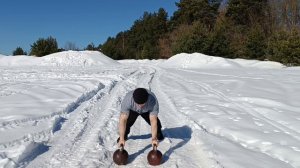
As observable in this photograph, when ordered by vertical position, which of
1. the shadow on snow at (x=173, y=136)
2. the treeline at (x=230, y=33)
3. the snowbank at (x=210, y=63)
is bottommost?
the shadow on snow at (x=173, y=136)

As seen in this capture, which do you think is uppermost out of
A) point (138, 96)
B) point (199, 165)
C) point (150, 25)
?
point (150, 25)

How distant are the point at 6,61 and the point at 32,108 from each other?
31.3 metres

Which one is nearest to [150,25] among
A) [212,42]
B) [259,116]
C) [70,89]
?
[212,42]

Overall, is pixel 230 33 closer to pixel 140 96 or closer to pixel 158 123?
pixel 158 123

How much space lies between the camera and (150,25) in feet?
212

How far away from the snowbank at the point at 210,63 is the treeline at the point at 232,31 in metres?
1.49

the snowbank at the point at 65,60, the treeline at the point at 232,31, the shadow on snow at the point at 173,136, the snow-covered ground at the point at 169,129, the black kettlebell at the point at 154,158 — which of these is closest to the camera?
the black kettlebell at the point at 154,158

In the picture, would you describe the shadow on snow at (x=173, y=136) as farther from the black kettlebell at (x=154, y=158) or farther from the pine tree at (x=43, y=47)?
the pine tree at (x=43, y=47)

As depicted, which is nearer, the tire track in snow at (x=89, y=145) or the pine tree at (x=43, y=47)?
the tire track in snow at (x=89, y=145)

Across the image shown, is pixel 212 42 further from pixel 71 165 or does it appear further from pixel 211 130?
pixel 71 165

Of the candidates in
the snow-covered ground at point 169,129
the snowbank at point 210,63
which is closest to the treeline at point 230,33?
the snowbank at point 210,63

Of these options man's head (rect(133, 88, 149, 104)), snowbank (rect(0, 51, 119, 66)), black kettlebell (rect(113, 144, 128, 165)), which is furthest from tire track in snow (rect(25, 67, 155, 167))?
snowbank (rect(0, 51, 119, 66))

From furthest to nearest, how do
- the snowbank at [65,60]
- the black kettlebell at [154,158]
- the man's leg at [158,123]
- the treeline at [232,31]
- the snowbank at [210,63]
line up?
the snowbank at [65,60], the treeline at [232,31], the snowbank at [210,63], the man's leg at [158,123], the black kettlebell at [154,158]

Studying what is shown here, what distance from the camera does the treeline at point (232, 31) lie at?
97.6 feet
